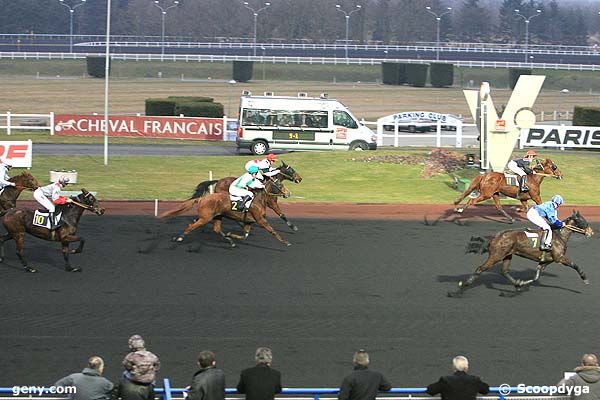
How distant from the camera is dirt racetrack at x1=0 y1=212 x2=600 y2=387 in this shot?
43.4ft

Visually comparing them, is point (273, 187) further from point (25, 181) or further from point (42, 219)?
point (42, 219)

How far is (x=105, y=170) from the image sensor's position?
105ft

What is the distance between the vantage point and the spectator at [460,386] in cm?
951

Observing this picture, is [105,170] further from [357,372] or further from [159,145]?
[357,372]

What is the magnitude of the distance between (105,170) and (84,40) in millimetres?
117386

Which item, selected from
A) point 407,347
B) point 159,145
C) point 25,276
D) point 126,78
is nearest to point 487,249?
point 407,347

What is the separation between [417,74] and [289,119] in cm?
5014

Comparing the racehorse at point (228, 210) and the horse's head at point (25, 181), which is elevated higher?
the horse's head at point (25, 181)

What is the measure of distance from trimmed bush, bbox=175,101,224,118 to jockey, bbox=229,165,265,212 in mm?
26437

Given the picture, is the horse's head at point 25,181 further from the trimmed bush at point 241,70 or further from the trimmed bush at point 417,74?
the trimmed bush at point 417,74

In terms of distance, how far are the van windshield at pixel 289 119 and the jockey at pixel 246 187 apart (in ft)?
56.7

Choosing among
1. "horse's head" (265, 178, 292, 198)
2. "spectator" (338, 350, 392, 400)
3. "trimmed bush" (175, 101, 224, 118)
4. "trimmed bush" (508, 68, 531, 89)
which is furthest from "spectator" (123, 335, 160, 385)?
"trimmed bush" (508, 68, 531, 89)

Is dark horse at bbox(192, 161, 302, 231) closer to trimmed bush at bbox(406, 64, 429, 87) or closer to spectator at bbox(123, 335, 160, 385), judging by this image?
spectator at bbox(123, 335, 160, 385)

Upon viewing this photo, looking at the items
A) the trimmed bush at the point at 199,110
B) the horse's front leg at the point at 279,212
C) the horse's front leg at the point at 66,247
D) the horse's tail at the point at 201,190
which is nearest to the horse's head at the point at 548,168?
the horse's front leg at the point at 279,212
